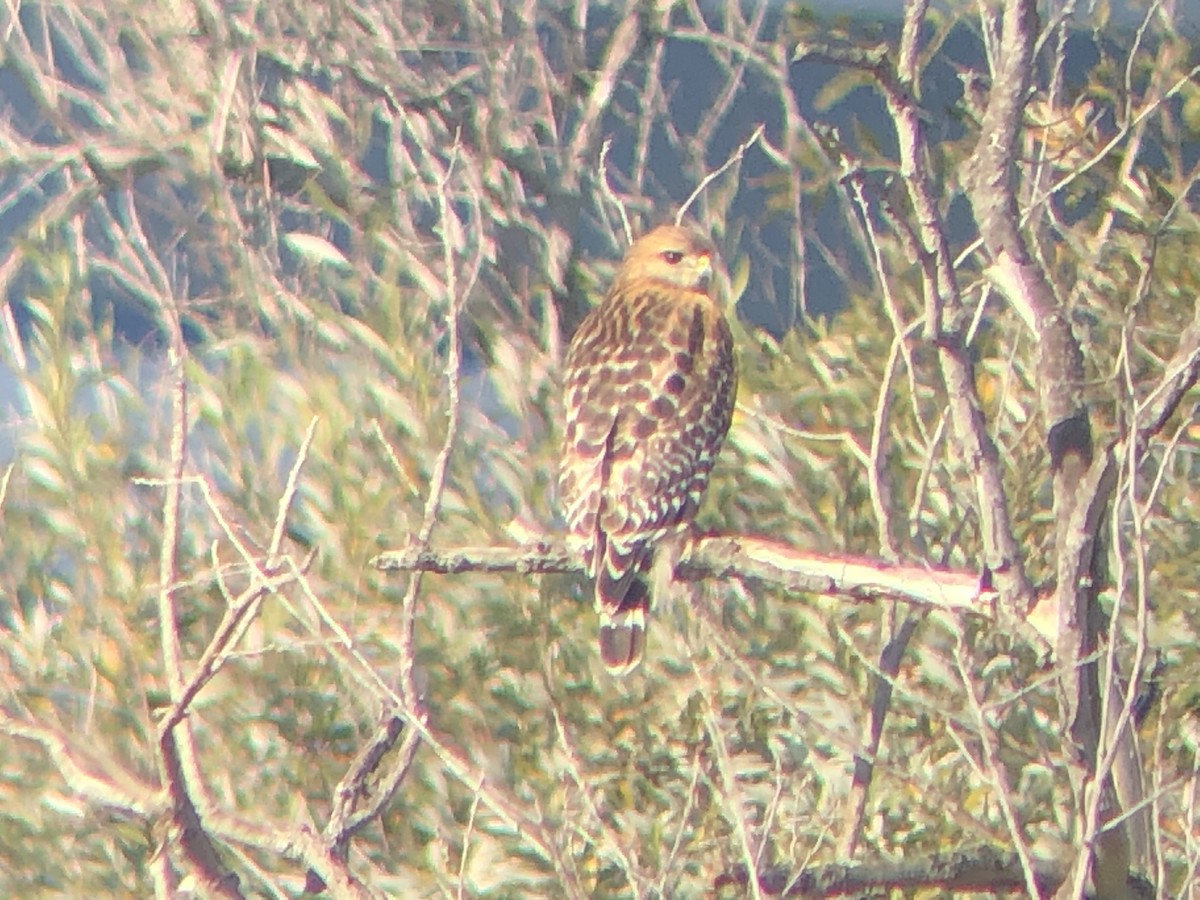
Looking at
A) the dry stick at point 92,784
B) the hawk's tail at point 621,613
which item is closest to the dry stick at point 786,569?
the hawk's tail at point 621,613

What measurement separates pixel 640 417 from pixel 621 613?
2.05 ft

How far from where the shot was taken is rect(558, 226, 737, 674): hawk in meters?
4.05

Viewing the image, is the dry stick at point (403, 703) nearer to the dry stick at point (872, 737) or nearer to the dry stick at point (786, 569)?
the dry stick at point (786, 569)

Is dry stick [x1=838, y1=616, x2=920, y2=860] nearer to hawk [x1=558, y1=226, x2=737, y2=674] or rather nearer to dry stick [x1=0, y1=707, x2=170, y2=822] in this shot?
hawk [x1=558, y1=226, x2=737, y2=674]

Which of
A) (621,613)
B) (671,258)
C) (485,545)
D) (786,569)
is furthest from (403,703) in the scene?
(671,258)

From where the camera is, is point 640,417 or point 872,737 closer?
point 872,737

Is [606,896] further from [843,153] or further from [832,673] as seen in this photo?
[843,153]

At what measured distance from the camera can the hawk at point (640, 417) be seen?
4.05 m

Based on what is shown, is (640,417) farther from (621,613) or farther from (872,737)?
(872,737)

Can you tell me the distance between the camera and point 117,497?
418 cm

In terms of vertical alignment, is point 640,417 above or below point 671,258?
below

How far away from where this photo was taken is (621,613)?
4000 mm

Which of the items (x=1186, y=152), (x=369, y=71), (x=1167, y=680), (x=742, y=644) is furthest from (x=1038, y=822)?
(x=1186, y=152)

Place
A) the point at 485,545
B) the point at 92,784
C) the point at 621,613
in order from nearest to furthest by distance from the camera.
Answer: the point at 92,784 < the point at 621,613 < the point at 485,545
